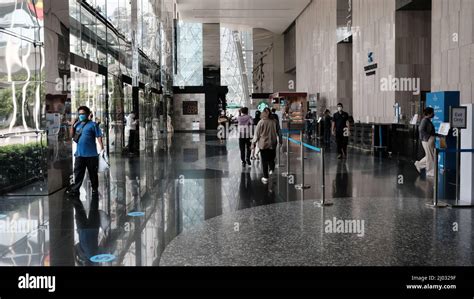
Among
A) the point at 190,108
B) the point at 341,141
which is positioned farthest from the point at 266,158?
the point at 190,108

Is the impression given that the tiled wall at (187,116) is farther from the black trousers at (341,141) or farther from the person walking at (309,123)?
the black trousers at (341,141)

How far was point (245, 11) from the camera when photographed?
124ft

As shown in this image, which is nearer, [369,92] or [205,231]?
[205,231]

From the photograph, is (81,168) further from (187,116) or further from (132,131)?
(187,116)

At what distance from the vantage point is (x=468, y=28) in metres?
13.2

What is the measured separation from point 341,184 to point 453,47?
5.84 metres

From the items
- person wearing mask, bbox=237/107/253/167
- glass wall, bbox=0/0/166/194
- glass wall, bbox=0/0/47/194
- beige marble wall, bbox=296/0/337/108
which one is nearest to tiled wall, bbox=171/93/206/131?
beige marble wall, bbox=296/0/337/108

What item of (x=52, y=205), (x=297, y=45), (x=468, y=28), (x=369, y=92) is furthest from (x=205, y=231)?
(x=297, y=45)

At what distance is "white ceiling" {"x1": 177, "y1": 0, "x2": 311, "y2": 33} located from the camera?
35.0m

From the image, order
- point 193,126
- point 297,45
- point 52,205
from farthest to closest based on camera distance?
point 193,126, point 297,45, point 52,205

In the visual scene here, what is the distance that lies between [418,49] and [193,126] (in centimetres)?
2798
